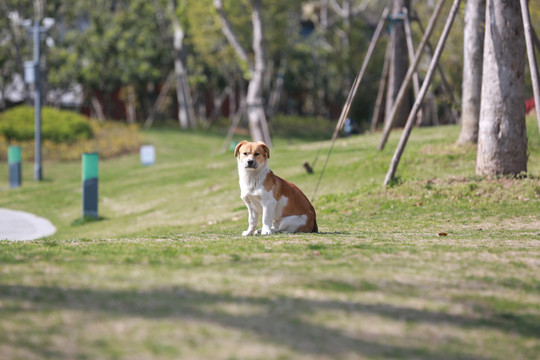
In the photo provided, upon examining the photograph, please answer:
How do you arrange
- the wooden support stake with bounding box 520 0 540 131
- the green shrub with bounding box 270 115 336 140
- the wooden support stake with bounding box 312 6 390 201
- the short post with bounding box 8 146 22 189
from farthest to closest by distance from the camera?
1. the green shrub with bounding box 270 115 336 140
2. the short post with bounding box 8 146 22 189
3. the wooden support stake with bounding box 312 6 390 201
4. the wooden support stake with bounding box 520 0 540 131

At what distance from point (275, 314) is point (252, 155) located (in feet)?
11.7

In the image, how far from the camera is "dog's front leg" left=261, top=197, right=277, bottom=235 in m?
8.34

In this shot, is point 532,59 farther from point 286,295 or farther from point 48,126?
point 48,126

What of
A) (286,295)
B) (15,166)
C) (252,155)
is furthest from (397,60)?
(286,295)

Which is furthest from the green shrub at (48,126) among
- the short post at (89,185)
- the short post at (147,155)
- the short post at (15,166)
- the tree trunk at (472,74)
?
the tree trunk at (472,74)

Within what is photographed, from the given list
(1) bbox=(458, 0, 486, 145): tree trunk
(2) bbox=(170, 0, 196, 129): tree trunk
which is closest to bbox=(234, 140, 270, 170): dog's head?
(1) bbox=(458, 0, 486, 145): tree trunk

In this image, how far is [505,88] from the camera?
12.5 meters

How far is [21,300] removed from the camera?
4961 millimetres

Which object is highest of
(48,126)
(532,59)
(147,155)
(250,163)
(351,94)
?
(532,59)

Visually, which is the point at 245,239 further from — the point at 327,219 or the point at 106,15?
the point at 106,15

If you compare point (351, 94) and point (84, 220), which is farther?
point (84, 220)

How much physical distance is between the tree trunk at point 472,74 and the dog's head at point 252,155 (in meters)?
8.33

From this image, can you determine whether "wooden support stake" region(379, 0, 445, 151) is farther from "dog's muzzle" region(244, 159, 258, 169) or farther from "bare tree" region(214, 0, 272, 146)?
"bare tree" region(214, 0, 272, 146)

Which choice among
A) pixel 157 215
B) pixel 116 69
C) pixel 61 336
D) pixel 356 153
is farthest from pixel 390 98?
pixel 116 69
